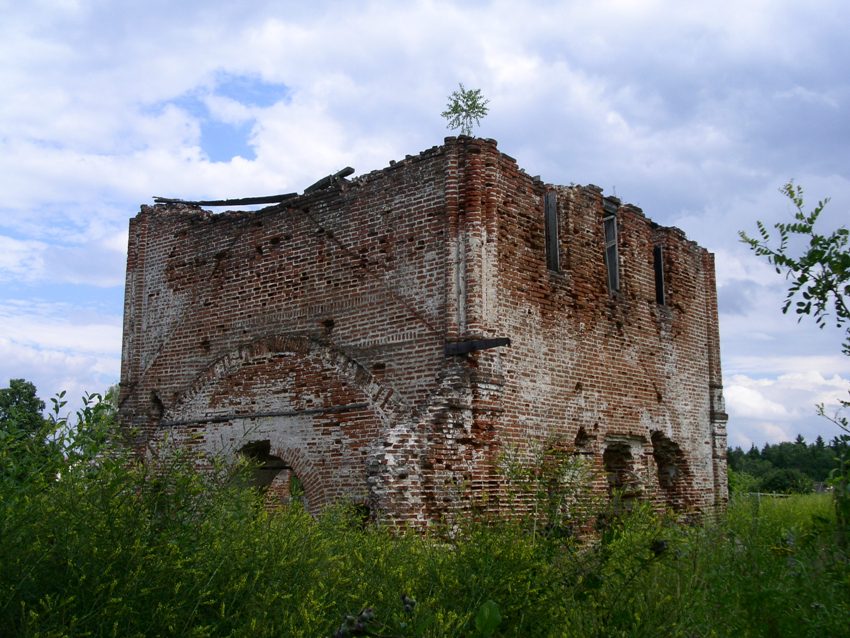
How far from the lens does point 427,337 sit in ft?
32.4

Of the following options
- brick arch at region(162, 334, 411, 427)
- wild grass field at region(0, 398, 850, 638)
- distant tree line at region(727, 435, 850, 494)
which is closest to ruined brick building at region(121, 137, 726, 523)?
brick arch at region(162, 334, 411, 427)

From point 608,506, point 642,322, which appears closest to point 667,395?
point 642,322

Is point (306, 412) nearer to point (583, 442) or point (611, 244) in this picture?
point (583, 442)

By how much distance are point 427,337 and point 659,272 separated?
17.9ft

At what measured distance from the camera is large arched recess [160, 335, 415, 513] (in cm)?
1002

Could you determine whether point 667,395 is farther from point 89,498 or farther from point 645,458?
point 89,498

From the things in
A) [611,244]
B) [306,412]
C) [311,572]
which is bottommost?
[311,572]

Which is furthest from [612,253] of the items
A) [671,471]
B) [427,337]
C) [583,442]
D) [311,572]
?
[311,572]

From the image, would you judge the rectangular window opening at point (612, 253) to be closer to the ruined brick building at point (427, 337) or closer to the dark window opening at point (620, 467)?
the ruined brick building at point (427, 337)

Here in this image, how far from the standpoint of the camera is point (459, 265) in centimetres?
977

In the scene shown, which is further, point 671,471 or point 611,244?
point 671,471

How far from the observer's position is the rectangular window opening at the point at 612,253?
A: 40.7 ft

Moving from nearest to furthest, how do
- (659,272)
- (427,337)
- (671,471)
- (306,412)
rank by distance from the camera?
1. (427,337)
2. (306,412)
3. (671,471)
4. (659,272)

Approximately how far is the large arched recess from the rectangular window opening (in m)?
4.26
